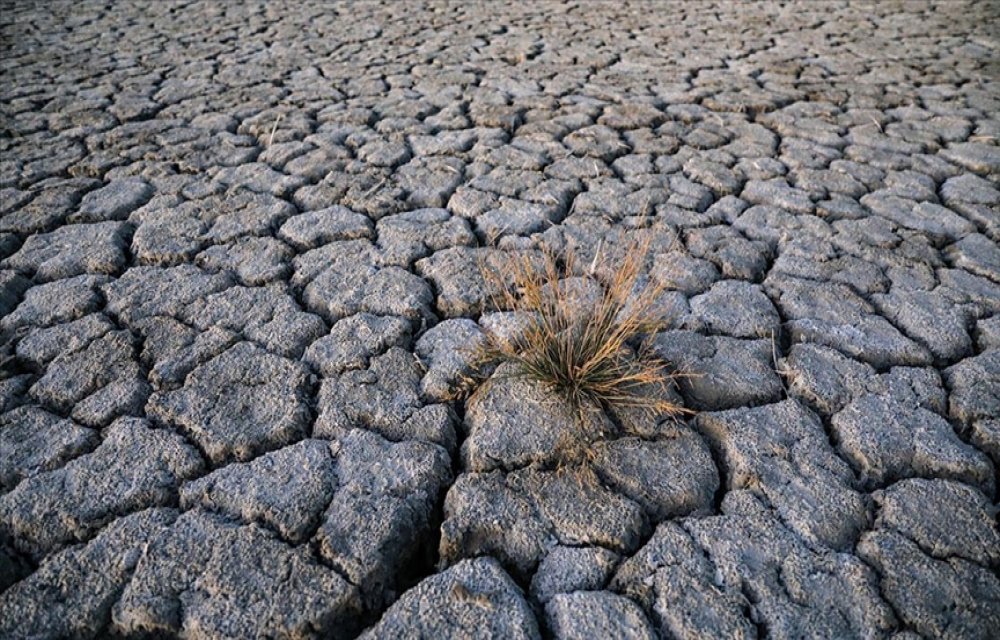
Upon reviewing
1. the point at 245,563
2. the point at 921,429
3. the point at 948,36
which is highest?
the point at 245,563

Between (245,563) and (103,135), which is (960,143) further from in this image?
(103,135)

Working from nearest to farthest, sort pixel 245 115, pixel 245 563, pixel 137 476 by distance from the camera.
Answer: pixel 245 563 → pixel 137 476 → pixel 245 115

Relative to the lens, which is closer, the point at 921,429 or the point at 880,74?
the point at 921,429

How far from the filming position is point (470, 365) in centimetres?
173

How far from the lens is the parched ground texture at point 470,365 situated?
3.97 ft

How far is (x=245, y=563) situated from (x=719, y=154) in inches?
100.0

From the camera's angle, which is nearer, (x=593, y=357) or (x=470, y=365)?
(x=593, y=357)

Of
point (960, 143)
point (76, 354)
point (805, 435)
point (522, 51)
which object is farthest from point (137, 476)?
point (522, 51)

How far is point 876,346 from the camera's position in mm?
1816

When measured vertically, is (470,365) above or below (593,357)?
below

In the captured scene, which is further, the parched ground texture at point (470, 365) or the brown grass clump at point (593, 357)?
the brown grass clump at point (593, 357)

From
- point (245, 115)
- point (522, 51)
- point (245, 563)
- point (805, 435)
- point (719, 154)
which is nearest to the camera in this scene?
point (245, 563)

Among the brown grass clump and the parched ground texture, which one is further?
the brown grass clump

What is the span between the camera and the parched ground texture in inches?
47.6
